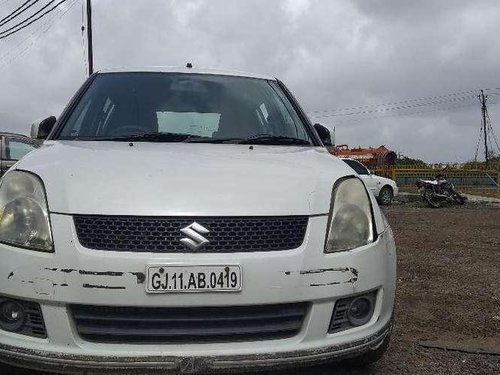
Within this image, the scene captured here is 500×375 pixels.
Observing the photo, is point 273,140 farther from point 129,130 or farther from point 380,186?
point 380,186

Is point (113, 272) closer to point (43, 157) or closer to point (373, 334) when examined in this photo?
point (43, 157)

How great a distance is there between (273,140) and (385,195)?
1632cm

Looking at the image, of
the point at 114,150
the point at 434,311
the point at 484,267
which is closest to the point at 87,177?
the point at 114,150

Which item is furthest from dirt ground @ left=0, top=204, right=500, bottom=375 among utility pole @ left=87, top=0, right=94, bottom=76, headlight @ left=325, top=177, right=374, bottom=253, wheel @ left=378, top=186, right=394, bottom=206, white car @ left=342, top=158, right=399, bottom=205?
utility pole @ left=87, top=0, right=94, bottom=76

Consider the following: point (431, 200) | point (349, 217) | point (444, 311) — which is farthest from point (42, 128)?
point (431, 200)

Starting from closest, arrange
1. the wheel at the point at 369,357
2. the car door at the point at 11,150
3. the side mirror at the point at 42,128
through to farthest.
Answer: the wheel at the point at 369,357 → the side mirror at the point at 42,128 → the car door at the point at 11,150

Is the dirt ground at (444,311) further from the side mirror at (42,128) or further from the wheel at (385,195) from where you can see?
the wheel at (385,195)

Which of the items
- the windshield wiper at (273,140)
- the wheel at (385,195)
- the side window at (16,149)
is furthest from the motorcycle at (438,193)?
the windshield wiper at (273,140)

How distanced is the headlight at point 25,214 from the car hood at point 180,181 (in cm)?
5

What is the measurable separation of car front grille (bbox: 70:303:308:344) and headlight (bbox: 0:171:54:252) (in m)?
0.30

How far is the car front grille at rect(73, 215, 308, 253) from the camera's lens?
2.06 m

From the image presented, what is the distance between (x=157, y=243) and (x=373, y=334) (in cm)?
94

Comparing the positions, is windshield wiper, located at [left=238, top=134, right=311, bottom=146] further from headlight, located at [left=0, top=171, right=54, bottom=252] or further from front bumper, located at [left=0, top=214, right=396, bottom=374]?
headlight, located at [left=0, top=171, right=54, bottom=252]

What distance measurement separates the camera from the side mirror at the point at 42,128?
11.5 ft
